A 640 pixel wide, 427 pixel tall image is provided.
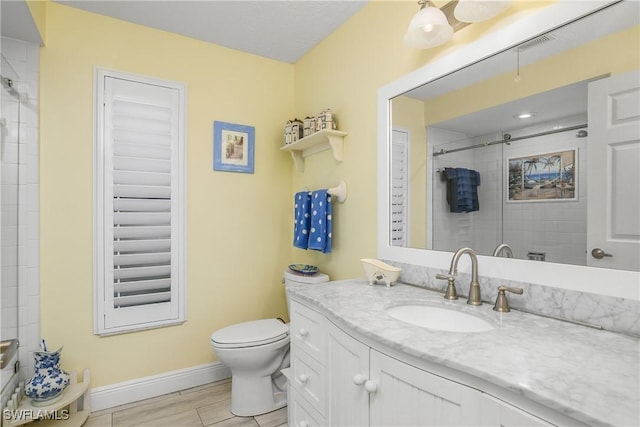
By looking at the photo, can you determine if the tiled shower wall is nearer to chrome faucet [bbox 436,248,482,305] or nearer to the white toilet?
the white toilet

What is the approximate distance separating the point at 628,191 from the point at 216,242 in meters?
2.26

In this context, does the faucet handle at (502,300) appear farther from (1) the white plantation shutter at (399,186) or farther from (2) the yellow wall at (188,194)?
(2) the yellow wall at (188,194)

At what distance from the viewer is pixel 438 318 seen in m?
1.33

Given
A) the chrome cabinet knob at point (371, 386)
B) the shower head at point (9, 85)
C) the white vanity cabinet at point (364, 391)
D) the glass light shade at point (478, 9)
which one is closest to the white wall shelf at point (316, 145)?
the glass light shade at point (478, 9)

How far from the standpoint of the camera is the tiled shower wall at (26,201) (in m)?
1.84

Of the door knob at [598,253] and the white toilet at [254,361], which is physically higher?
the door knob at [598,253]

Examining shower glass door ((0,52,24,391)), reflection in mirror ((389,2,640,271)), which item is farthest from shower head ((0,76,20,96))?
reflection in mirror ((389,2,640,271))

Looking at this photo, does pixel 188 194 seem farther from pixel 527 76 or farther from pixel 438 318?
pixel 527 76

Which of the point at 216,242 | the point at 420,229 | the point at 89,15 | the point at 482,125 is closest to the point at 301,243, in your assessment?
the point at 216,242

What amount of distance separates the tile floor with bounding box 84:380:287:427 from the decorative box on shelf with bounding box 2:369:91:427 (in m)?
0.08

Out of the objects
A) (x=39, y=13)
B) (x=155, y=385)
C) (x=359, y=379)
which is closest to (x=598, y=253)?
(x=359, y=379)

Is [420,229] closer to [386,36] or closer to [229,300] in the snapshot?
[386,36]

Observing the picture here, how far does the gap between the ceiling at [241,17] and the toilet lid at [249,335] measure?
1.99m

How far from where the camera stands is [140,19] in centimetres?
215
